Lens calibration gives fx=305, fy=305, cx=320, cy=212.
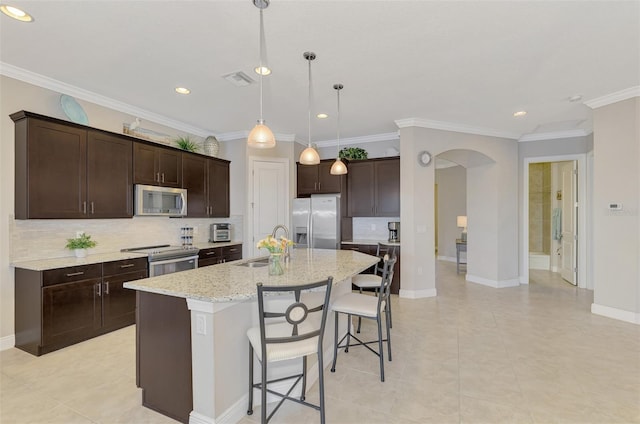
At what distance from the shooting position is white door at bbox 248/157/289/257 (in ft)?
18.5

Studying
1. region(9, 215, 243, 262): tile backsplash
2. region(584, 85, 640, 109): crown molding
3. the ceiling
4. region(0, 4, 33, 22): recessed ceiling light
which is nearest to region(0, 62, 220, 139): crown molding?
the ceiling

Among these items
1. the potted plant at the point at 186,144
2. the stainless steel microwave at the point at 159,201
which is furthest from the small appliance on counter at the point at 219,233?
the potted plant at the point at 186,144

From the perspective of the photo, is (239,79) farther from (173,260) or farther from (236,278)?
(173,260)

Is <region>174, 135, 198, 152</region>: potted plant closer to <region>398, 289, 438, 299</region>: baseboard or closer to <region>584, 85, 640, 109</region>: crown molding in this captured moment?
<region>398, 289, 438, 299</region>: baseboard

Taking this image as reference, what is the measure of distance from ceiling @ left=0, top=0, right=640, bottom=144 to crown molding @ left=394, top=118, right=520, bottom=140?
0.36m

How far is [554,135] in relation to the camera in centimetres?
563

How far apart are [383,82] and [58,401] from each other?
4122 mm

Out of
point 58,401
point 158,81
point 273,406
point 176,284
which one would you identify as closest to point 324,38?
point 158,81

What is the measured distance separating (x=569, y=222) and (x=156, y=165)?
7.50 metres

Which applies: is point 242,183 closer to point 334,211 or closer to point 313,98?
point 334,211

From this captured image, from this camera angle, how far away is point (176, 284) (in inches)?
81.0

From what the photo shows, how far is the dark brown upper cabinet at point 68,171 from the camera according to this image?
305 centimetres

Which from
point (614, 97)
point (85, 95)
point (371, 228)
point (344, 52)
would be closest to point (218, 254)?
point (85, 95)

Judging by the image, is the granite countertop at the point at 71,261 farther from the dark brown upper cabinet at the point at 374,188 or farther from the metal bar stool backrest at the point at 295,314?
the dark brown upper cabinet at the point at 374,188
